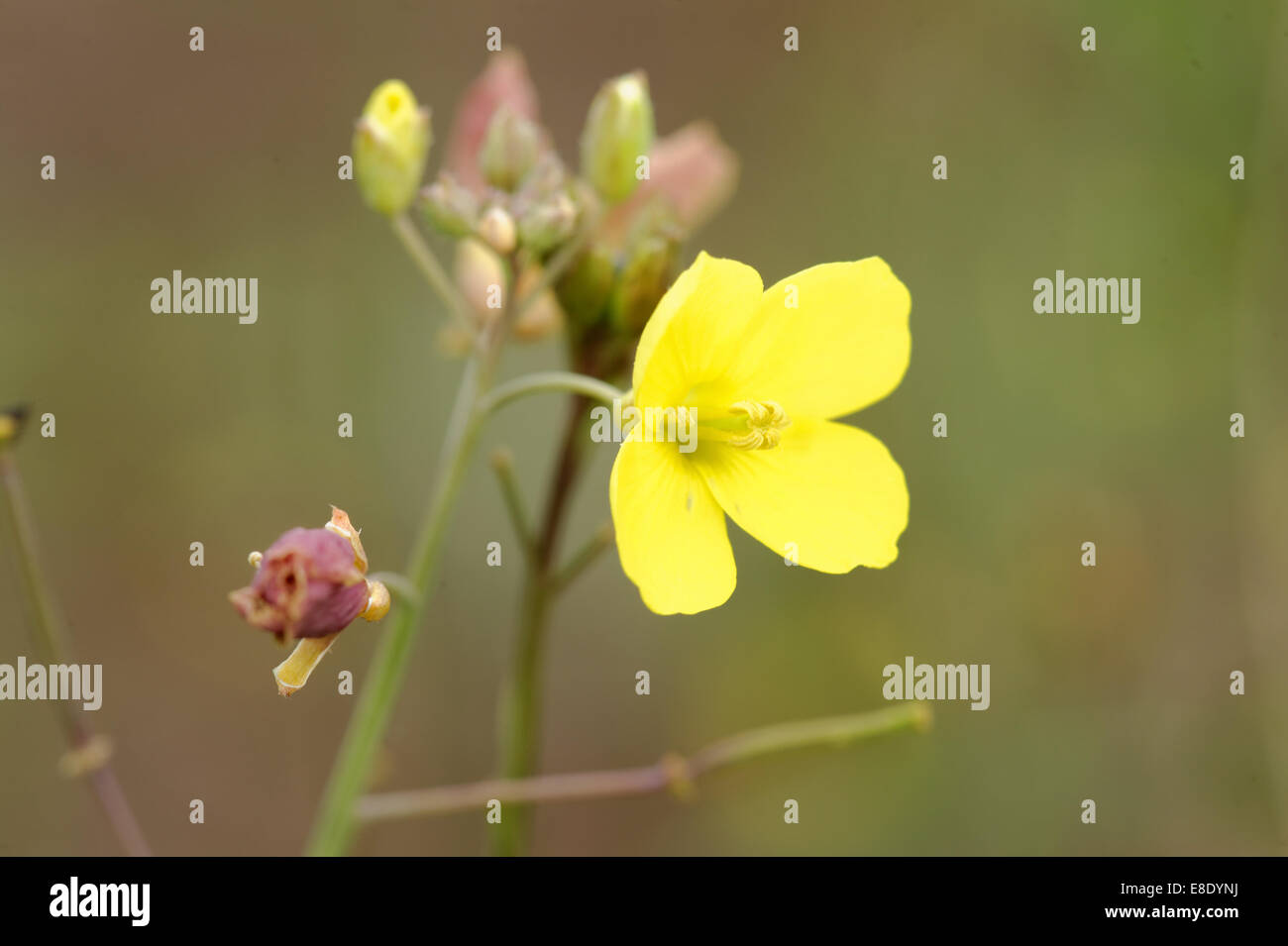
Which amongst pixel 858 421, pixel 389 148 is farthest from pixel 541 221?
pixel 858 421

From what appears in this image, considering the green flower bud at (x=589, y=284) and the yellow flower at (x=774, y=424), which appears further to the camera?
the green flower bud at (x=589, y=284)

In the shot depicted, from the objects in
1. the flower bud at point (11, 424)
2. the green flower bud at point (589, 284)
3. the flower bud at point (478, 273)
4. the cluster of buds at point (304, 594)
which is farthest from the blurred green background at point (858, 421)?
the cluster of buds at point (304, 594)

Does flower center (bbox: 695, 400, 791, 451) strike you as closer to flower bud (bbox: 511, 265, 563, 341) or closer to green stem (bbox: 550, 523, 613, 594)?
green stem (bbox: 550, 523, 613, 594)

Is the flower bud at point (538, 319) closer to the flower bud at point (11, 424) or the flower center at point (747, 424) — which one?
the flower center at point (747, 424)

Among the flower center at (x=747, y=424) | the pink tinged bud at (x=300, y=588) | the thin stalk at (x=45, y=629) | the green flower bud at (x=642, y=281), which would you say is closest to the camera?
the pink tinged bud at (x=300, y=588)

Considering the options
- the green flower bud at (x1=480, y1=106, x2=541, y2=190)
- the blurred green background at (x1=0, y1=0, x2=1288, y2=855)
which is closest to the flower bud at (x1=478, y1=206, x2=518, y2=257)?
the green flower bud at (x1=480, y1=106, x2=541, y2=190)
